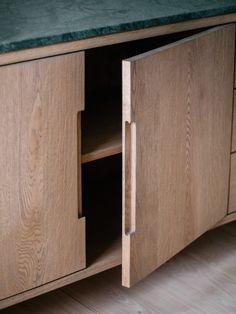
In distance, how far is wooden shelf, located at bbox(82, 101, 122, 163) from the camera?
138cm

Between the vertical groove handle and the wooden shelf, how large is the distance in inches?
5.1

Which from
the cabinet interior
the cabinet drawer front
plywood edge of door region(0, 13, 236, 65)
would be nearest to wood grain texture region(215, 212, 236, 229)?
the cabinet drawer front

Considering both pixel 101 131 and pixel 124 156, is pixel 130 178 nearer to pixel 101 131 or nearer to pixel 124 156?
pixel 124 156

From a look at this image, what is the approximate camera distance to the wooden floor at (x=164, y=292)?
4.91 feet

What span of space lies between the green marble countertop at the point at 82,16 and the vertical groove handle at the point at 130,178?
0.59ft

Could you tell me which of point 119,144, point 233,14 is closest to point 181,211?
point 119,144

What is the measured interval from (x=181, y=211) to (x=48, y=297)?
35 centimetres

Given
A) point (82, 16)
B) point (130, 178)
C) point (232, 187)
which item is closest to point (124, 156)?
point (130, 178)

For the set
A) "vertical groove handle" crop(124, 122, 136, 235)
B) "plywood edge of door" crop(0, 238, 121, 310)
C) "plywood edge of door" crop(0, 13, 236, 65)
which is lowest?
"plywood edge of door" crop(0, 238, 121, 310)

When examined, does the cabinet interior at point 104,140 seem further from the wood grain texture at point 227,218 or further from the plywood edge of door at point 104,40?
the wood grain texture at point 227,218

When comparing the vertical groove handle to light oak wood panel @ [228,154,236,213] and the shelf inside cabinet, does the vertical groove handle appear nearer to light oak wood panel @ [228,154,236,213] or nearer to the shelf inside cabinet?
the shelf inside cabinet

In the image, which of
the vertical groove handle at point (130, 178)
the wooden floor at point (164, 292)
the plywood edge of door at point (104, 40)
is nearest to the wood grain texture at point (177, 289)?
the wooden floor at point (164, 292)

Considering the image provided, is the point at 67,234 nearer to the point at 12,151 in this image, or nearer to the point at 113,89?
the point at 12,151

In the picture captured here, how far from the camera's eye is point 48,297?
1.54 meters
